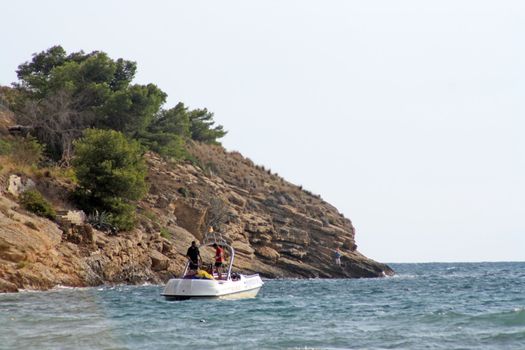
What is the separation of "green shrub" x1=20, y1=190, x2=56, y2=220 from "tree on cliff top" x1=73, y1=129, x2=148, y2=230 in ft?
13.9

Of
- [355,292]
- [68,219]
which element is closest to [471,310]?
[355,292]

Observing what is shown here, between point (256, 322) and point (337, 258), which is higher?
point (337, 258)

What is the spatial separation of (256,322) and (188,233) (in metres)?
30.9

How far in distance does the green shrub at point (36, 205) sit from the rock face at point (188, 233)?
75cm

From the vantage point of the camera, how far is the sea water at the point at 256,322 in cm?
2017

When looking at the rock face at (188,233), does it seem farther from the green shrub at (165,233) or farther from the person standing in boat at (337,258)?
the person standing in boat at (337,258)

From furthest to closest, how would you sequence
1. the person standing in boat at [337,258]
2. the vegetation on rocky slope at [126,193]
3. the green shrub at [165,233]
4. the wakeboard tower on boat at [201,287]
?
the person standing in boat at [337,258] < the green shrub at [165,233] < the vegetation on rocky slope at [126,193] < the wakeboard tower on boat at [201,287]

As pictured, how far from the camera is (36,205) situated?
4312 cm

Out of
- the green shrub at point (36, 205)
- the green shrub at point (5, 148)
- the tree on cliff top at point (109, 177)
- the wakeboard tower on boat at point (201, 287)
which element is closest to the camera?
the wakeboard tower on boat at point (201, 287)

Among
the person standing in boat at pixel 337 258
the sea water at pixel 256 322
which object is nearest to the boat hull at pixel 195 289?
the sea water at pixel 256 322

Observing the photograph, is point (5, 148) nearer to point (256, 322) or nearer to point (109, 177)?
point (109, 177)

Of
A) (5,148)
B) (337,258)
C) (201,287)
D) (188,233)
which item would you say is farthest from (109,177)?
(337,258)

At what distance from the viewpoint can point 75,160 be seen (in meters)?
49.1

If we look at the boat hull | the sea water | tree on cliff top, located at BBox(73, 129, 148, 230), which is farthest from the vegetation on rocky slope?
the boat hull
